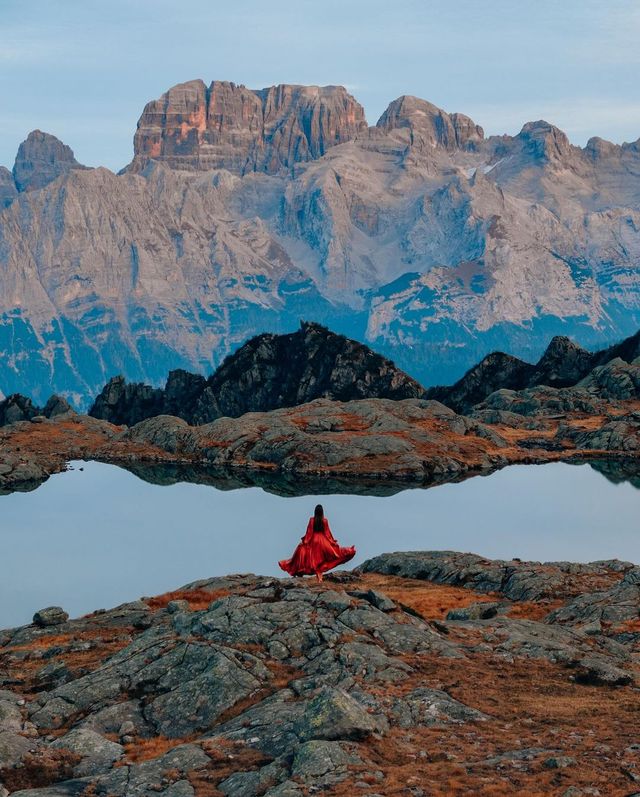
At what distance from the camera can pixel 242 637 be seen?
161 feet

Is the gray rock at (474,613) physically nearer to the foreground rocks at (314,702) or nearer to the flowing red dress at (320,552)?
the foreground rocks at (314,702)

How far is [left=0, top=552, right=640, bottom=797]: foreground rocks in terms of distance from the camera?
36.8m

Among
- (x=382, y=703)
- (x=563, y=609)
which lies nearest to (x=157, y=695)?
(x=382, y=703)

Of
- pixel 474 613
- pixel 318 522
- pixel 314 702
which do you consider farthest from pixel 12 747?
pixel 474 613

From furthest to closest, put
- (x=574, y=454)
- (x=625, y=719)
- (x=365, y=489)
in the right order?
(x=574, y=454) → (x=365, y=489) → (x=625, y=719)

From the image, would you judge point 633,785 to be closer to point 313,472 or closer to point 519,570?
point 519,570

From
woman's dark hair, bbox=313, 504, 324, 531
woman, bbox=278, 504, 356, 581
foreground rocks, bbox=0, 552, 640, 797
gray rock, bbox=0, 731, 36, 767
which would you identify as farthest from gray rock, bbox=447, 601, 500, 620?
gray rock, bbox=0, 731, 36, 767

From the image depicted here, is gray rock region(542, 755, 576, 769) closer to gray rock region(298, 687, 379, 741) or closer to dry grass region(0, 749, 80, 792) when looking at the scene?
gray rock region(298, 687, 379, 741)

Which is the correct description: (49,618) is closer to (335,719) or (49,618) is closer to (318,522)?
(318,522)

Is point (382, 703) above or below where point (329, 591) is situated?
below

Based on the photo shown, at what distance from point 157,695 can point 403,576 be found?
4451 cm

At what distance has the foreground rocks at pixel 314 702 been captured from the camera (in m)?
36.8

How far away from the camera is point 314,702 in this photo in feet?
133

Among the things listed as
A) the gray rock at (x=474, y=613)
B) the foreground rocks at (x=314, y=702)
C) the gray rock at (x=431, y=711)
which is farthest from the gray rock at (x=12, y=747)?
the gray rock at (x=474, y=613)
